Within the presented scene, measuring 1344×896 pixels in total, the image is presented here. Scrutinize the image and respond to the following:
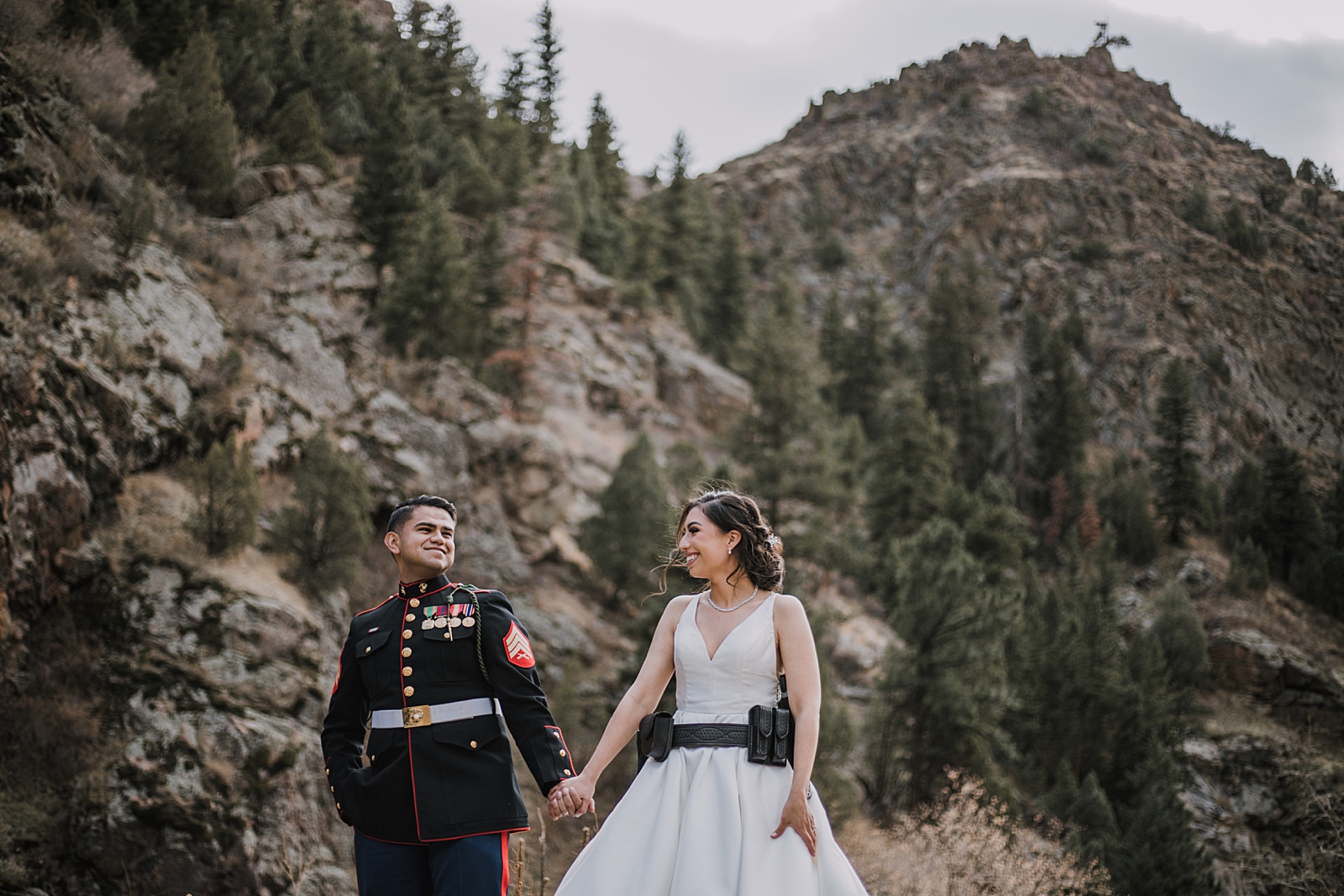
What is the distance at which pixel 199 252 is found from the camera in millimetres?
19156

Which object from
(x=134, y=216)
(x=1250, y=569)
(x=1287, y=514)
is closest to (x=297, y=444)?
(x=134, y=216)

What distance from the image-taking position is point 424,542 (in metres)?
3.49

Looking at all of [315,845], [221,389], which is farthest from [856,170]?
[315,845]

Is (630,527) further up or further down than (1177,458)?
further down

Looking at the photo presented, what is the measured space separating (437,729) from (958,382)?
47.9 m

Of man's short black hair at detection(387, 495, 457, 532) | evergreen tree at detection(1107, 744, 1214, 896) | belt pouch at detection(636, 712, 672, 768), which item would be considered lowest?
evergreen tree at detection(1107, 744, 1214, 896)

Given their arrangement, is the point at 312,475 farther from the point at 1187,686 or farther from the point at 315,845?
the point at 1187,686

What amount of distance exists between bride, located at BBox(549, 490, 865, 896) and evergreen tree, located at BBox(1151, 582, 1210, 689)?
32.6 m

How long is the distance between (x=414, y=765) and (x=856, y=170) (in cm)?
8044

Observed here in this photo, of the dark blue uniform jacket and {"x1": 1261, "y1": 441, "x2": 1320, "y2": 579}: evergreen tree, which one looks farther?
{"x1": 1261, "y1": 441, "x2": 1320, "y2": 579}: evergreen tree

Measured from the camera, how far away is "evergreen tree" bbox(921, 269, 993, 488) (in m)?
47.0

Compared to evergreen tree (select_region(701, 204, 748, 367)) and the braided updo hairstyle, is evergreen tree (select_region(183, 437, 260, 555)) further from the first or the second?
evergreen tree (select_region(701, 204, 748, 367))

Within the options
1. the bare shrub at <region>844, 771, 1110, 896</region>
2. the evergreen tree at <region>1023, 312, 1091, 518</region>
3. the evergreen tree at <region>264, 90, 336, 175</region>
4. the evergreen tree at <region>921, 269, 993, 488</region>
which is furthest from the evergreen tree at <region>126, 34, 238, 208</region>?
the evergreen tree at <region>1023, 312, 1091, 518</region>

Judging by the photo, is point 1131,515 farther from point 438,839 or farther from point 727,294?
point 438,839
